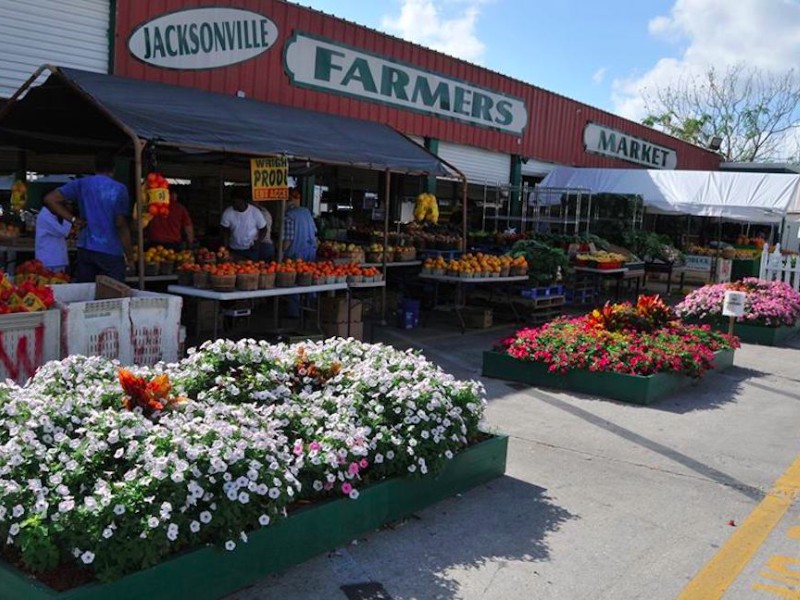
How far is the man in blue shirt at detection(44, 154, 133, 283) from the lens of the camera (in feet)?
24.4

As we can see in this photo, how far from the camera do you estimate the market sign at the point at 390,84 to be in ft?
43.8

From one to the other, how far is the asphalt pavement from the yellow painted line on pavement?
1cm

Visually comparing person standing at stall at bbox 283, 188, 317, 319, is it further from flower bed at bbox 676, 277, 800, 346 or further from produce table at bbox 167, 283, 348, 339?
flower bed at bbox 676, 277, 800, 346

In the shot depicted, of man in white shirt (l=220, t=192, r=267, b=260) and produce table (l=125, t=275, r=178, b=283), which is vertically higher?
man in white shirt (l=220, t=192, r=267, b=260)

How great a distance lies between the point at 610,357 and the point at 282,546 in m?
5.18

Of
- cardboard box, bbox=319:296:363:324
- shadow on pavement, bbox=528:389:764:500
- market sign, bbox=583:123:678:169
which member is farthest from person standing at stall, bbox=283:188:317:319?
market sign, bbox=583:123:678:169

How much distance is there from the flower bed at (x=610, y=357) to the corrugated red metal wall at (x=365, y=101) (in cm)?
645

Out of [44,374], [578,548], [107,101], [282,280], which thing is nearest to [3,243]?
[107,101]

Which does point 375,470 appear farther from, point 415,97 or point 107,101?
point 415,97

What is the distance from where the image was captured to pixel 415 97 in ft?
52.0

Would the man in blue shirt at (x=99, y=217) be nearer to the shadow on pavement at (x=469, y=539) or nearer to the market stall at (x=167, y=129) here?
the market stall at (x=167, y=129)

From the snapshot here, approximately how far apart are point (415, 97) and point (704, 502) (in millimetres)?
12165

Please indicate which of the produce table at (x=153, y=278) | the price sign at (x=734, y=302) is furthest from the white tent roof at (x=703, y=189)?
the produce table at (x=153, y=278)

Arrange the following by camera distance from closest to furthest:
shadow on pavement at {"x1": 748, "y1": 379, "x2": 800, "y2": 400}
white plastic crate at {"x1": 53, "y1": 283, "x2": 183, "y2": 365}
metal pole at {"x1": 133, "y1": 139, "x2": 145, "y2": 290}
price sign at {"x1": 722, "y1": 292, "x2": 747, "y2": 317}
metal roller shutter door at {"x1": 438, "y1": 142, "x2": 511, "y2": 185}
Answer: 1. white plastic crate at {"x1": 53, "y1": 283, "x2": 183, "y2": 365}
2. metal pole at {"x1": 133, "y1": 139, "x2": 145, "y2": 290}
3. shadow on pavement at {"x1": 748, "y1": 379, "x2": 800, "y2": 400}
4. price sign at {"x1": 722, "y1": 292, "x2": 747, "y2": 317}
5. metal roller shutter door at {"x1": 438, "y1": 142, "x2": 511, "y2": 185}
